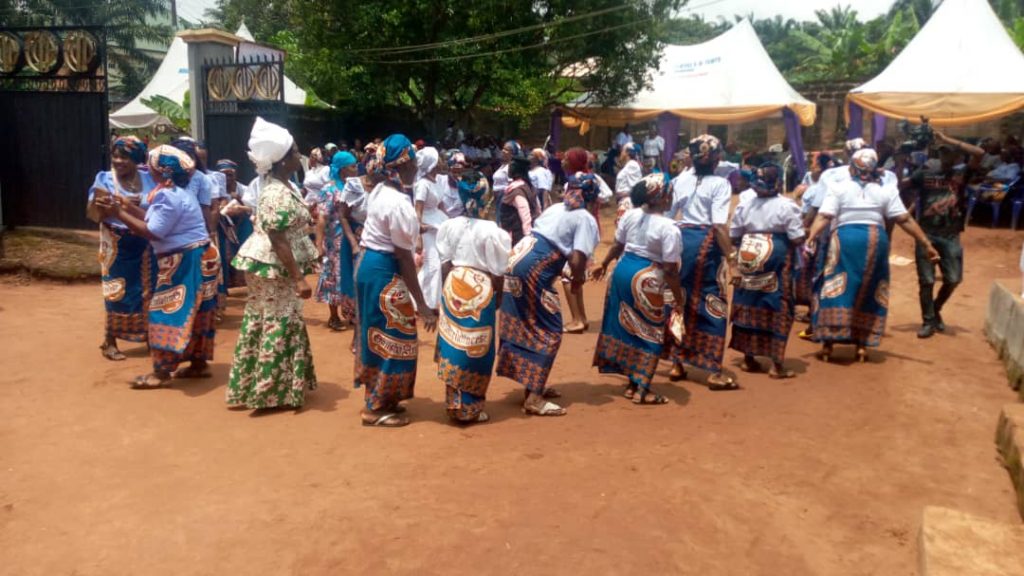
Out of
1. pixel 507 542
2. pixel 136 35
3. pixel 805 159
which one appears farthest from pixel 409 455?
pixel 136 35

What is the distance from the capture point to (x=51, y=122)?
34.1 ft

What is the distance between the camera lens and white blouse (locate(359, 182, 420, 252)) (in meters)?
4.78

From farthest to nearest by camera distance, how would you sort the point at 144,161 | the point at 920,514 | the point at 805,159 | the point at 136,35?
the point at 136,35 < the point at 805,159 < the point at 144,161 < the point at 920,514

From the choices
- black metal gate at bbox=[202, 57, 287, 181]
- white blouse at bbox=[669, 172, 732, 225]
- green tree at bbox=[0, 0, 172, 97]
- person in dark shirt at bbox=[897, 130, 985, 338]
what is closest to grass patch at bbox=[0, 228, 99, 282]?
black metal gate at bbox=[202, 57, 287, 181]

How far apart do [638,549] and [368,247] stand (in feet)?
7.86

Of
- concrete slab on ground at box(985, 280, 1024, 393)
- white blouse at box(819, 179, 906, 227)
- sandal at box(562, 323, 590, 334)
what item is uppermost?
white blouse at box(819, 179, 906, 227)

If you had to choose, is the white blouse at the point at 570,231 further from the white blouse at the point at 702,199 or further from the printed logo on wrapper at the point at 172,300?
the printed logo on wrapper at the point at 172,300

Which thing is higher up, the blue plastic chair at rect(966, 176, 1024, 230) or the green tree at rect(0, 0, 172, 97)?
the green tree at rect(0, 0, 172, 97)

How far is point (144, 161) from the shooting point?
20.4ft

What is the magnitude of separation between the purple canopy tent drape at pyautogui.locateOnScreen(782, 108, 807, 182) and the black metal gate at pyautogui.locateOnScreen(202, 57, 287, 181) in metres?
Result: 11.6

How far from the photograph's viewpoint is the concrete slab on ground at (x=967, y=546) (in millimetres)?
3178

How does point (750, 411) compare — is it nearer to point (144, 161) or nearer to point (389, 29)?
point (144, 161)

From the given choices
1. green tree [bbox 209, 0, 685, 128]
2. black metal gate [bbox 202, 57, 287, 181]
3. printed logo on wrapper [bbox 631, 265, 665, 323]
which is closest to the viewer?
printed logo on wrapper [bbox 631, 265, 665, 323]

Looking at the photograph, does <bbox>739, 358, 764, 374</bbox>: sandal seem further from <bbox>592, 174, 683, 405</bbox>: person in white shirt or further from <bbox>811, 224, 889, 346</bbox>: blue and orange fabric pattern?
<bbox>592, 174, 683, 405</bbox>: person in white shirt
